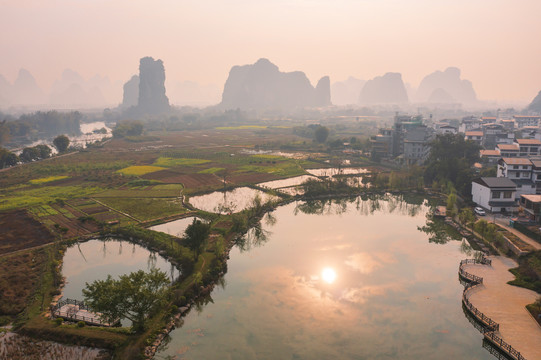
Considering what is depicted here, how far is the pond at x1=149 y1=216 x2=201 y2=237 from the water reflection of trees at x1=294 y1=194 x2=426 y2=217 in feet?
35.8

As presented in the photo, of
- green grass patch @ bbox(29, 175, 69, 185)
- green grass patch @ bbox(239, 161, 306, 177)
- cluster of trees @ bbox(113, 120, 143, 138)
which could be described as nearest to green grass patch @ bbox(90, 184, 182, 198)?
green grass patch @ bbox(29, 175, 69, 185)

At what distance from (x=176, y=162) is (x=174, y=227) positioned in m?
31.6

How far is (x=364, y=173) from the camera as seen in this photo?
51.8 m

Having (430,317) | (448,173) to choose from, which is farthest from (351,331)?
(448,173)

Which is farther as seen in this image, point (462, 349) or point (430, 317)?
point (430, 317)

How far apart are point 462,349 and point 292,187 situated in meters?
28.8

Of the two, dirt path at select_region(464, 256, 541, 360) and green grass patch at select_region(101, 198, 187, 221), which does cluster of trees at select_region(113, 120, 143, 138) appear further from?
dirt path at select_region(464, 256, 541, 360)

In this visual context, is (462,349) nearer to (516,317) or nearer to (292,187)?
(516,317)

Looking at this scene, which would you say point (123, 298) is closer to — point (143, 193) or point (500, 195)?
point (143, 193)

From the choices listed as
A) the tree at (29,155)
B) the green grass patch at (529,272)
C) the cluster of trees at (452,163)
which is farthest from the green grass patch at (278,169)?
the tree at (29,155)

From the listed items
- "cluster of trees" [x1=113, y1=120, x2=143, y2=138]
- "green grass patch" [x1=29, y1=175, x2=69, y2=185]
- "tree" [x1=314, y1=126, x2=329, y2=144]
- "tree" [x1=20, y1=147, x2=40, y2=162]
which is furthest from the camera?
"cluster of trees" [x1=113, y1=120, x2=143, y2=138]

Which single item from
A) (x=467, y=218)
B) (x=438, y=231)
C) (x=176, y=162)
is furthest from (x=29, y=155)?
(x=467, y=218)

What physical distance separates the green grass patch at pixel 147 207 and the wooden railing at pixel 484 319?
23.5 metres

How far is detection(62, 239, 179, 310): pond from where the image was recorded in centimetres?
Answer: 2236
